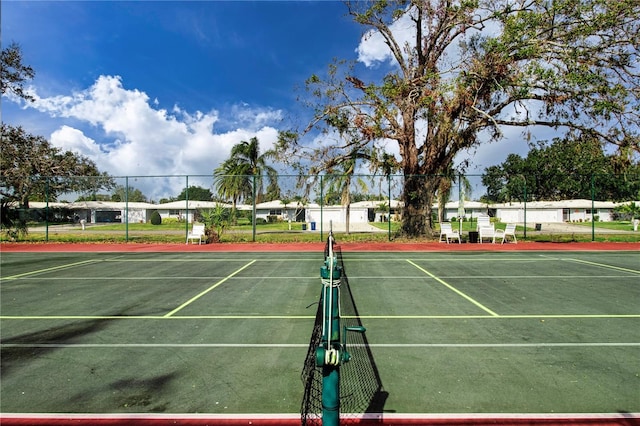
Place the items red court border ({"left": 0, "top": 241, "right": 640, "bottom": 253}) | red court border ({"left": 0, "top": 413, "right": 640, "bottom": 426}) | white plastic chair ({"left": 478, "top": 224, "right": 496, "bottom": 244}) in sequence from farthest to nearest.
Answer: white plastic chair ({"left": 478, "top": 224, "right": 496, "bottom": 244}) → red court border ({"left": 0, "top": 241, "right": 640, "bottom": 253}) → red court border ({"left": 0, "top": 413, "right": 640, "bottom": 426})

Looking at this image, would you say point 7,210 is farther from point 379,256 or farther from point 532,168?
point 532,168

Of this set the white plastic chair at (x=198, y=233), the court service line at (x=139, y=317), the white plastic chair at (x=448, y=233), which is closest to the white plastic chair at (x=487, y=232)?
the white plastic chair at (x=448, y=233)

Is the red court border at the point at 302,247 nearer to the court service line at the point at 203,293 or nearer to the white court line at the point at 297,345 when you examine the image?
the court service line at the point at 203,293

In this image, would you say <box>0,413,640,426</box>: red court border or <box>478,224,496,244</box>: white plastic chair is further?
<box>478,224,496,244</box>: white plastic chair

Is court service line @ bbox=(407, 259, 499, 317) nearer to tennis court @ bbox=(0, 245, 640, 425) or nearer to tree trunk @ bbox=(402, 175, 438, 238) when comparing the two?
tennis court @ bbox=(0, 245, 640, 425)

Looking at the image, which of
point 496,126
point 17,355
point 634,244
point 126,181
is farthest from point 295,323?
point 634,244

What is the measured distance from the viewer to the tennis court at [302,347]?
3742 mm

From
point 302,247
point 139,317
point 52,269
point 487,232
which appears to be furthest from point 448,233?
point 52,269

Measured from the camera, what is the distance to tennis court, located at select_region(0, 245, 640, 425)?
12.3 ft

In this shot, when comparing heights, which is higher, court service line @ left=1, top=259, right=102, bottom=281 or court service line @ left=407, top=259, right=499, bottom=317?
court service line @ left=1, top=259, right=102, bottom=281

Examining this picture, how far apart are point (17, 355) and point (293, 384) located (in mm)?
3995

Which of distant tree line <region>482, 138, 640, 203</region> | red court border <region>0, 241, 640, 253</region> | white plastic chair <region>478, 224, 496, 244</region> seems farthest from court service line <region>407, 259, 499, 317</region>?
distant tree line <region>482, 138, 640, 203</region>

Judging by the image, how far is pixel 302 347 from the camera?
5.38 metres

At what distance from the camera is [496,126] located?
20.0 meters
